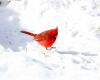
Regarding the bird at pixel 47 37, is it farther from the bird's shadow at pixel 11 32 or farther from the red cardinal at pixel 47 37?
the bird's shadow at pixel 11 32

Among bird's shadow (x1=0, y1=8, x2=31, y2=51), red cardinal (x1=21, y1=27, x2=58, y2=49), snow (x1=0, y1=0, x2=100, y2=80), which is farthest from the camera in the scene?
bird's shadow (x1=0, y1=8, x2=31, y2=51)

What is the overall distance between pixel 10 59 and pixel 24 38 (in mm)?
1295

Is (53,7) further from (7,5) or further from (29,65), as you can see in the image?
(29,65)

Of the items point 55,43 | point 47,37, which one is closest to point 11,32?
point 55,43

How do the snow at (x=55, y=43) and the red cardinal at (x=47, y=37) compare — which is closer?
the snow at (x=55, y=43)

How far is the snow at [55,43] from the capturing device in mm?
4762

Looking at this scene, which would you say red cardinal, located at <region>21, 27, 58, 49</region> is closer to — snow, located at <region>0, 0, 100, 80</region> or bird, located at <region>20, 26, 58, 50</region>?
bird, located at <region>20, 26, 58, 50</region>

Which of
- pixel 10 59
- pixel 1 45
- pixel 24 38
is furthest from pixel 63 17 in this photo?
pixel 10 59

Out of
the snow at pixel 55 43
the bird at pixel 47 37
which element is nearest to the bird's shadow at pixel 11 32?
the snow at pixel 55 43

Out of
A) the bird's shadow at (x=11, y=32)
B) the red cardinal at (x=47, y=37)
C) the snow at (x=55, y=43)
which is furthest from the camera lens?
the bird's shadow at (x=11, y=32)

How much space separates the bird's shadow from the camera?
5.98m

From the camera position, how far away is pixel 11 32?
6.42 meters

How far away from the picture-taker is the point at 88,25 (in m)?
6.23

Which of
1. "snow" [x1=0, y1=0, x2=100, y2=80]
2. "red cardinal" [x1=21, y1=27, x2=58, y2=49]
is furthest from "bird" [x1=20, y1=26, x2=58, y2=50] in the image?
"snow" [x1=0, y1=0, x2=100, y2=80]
